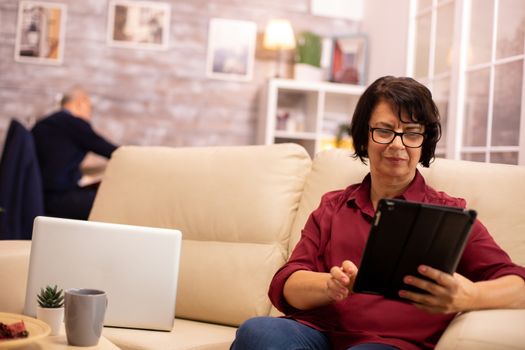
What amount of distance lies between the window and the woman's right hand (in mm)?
1762

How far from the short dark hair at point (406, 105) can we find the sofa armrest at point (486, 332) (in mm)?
509

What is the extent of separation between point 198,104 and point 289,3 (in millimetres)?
1065

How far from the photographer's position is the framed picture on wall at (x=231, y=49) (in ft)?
16.7

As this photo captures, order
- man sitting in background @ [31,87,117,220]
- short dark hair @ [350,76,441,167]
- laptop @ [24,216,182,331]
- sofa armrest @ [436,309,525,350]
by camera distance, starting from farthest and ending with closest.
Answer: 1. man sitting in background @ [31,87,117,220]
2. laptop @ [24,216,182,331]
3. short dark hair @ [350,76,441,167]
4. sofa armrest @ [436,309,525,350]

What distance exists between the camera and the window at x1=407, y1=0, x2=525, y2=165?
3119 millimetres

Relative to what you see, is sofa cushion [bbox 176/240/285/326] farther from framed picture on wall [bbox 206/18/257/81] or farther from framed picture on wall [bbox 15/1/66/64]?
framed picture on wall [bbox 15/1/66/64]

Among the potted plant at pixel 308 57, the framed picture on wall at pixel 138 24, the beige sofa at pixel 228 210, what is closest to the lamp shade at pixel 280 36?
the potted plant at pixel 308 57

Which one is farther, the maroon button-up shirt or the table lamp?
the table lamp

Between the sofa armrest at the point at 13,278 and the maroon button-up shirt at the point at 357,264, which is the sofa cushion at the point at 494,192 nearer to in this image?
the maroon button-up shirt at the point at 357,264

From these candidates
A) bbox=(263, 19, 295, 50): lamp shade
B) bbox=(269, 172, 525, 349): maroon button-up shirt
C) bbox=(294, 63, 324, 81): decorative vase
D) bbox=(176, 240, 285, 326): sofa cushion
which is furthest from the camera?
bbox=(294, 63, 324, 81): decorative vase

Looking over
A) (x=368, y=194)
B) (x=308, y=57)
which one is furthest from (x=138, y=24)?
(x=368, y=194)

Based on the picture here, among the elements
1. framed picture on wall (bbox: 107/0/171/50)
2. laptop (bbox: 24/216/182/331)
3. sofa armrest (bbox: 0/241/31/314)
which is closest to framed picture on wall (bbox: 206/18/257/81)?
framed picture on wall (bbox: 107/0/171/50)

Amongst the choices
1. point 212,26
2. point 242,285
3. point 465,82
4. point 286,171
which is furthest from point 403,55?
point 242,285

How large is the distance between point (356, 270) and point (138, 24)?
3.96m
